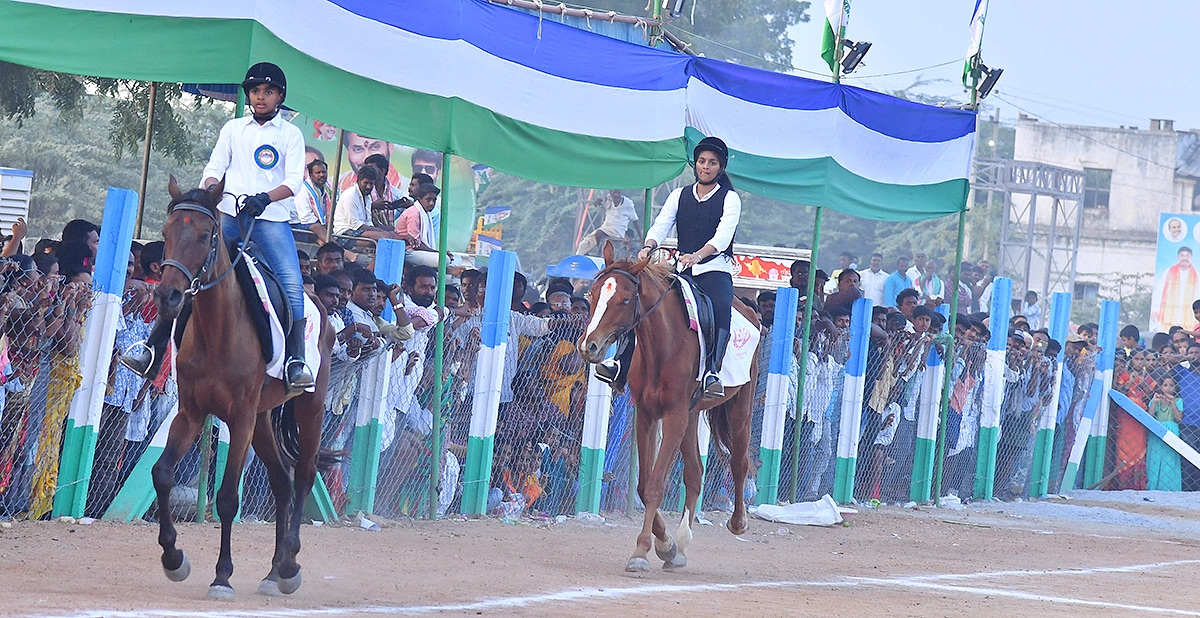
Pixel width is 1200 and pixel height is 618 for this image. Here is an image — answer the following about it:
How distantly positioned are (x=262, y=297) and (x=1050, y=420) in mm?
14267

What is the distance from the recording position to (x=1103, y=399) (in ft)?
66.9

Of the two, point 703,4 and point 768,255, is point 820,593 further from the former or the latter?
point 703,4

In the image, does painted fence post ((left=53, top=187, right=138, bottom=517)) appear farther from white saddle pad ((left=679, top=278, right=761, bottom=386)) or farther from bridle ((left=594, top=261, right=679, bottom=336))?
white saddle pad ((left=679, top=278, right=761, bottom=386))

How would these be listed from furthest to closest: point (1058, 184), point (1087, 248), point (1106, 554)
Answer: point (1087, 248)
point (1058, 184)
point (1106, 554)

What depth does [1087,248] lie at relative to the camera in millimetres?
56094

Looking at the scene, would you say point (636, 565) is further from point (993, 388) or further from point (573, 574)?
point (993, 388)

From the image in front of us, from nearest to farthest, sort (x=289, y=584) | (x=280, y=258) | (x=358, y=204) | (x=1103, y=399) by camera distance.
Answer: (x=289, y=584), (x=280, y=258), (x=358, y=204), (x=1103, y=399)

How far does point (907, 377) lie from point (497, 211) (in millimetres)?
15691

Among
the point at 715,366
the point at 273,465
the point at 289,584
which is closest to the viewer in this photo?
the point at 289,584

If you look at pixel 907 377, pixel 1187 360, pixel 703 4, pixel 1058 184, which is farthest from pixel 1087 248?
pixel 907 377

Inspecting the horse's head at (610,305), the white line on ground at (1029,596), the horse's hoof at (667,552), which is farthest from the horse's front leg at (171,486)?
the white line on ground at (1029,596)

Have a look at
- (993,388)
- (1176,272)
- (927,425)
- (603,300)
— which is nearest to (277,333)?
(603,300)

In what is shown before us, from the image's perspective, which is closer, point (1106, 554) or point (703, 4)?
point (1106, 554)

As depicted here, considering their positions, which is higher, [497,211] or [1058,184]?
[1058,184]
